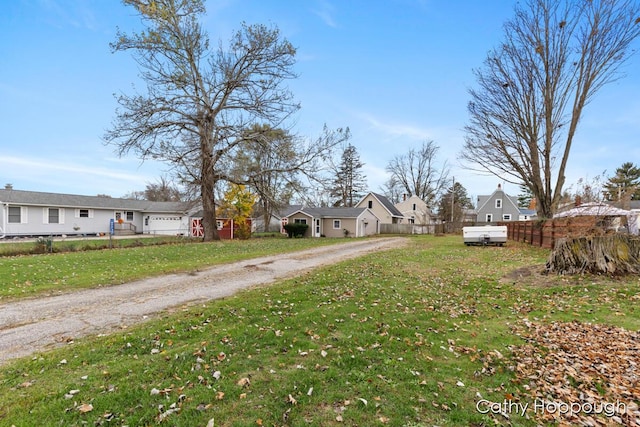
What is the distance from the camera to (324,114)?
21.3 metres

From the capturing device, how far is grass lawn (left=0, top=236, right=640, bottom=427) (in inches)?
105

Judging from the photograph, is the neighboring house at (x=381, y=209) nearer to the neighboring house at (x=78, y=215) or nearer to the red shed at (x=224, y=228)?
the red shed at (x=224, y=228)

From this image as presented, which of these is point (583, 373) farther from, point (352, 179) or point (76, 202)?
point (352, 179)

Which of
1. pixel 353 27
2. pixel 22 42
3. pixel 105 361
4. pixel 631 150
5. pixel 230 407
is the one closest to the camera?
pixel 230 407

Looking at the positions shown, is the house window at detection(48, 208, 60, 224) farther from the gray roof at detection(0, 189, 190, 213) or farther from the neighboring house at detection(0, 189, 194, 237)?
the gray roof at detection(0, 189, 190, 213)

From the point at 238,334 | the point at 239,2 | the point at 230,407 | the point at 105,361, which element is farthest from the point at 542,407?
the point at 239,2

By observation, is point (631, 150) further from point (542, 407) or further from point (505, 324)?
point (542, 407)

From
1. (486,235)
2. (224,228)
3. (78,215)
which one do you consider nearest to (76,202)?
(78,215)

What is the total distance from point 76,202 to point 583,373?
3356 centimetres

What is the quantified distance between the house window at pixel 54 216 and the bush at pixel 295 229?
19082 mm

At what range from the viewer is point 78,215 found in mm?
26312

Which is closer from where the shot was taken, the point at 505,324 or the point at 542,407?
the point at 542,407

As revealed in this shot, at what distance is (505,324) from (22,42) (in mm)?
18361

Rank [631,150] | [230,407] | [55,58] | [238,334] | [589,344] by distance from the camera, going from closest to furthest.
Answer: [230,407] < [589,344] < [238,334] < [55,58] < [631,150]
